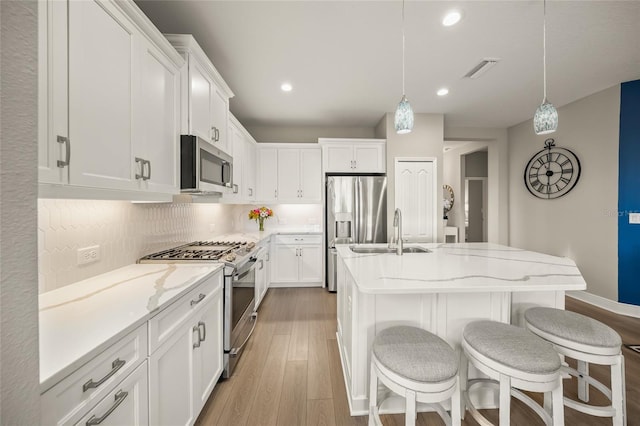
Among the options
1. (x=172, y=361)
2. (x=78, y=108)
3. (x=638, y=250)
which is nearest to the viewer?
(x=78, y=108)

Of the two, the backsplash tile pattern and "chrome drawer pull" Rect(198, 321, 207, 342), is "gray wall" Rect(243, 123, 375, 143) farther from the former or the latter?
"chrome drawer pull" Rect(198, 321, 207, 342)

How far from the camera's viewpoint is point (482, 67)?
263 cm

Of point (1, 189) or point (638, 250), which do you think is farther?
point (638, 250)

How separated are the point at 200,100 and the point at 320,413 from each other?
237cm

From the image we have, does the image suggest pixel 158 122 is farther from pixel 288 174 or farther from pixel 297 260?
pixel 297 260

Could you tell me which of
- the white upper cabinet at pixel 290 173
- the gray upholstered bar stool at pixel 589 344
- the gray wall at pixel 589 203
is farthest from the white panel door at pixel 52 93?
the gray wall at pixel 589 203

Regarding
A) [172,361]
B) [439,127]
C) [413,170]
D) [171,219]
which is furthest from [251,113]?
[172,361]

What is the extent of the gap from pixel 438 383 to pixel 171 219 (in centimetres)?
237

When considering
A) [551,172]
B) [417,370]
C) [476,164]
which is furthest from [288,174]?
[476,164]

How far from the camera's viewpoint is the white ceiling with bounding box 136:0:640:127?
1.88 meters

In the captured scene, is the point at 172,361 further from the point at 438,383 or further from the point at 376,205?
the point at 376,205

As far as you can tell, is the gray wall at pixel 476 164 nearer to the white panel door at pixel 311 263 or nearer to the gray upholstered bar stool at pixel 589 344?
the white panel door at pixel 311 263

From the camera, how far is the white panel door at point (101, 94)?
998 mm

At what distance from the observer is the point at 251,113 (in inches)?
156
